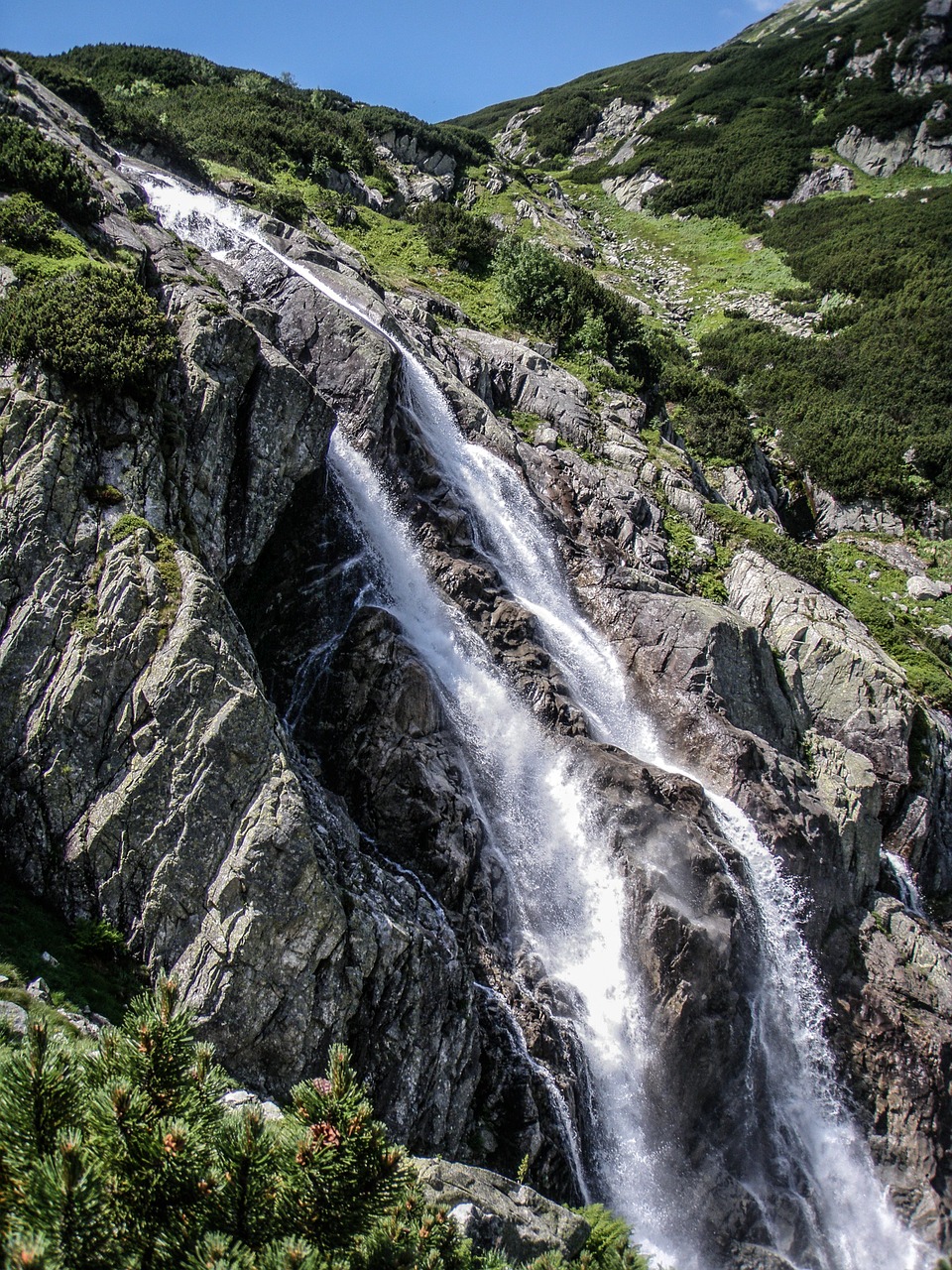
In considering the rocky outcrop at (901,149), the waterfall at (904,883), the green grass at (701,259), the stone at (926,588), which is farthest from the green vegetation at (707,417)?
the rocky outcrop at (901,149)

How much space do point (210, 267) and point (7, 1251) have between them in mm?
33014

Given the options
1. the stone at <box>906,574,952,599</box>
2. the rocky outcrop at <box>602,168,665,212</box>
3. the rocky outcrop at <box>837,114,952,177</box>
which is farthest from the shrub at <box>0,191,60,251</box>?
the rocky outcrop at <box>837,114,952,177</box>

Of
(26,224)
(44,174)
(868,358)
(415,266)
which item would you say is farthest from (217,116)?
(868,358)

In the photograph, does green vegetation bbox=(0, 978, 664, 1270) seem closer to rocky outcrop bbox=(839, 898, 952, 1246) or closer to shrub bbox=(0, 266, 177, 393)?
shrub bbox=(0, 266, 177, 393)

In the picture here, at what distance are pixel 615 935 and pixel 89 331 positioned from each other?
1991 cm

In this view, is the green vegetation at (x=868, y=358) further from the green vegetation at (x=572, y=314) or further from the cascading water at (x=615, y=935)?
the cascading water at (x=615, y=935)

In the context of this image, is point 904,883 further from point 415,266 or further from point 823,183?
point 823,183

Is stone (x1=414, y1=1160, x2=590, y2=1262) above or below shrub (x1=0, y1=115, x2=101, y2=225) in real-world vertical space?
below

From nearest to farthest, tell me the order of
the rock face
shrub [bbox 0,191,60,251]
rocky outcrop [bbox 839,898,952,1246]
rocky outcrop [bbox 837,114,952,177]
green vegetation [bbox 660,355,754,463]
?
the rock face < shrub [bbox 0,191,60,251] < rocky outcrop [bbox 839,898,952,1246] < green vegetation [bbox 660,355,754,463] < rocky outcrop [bbox 837,114,952,177]

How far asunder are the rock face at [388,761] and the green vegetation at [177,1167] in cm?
643

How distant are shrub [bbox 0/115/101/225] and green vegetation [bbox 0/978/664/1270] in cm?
2581

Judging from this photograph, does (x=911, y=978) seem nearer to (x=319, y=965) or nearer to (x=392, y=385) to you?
(x=319, y=965)

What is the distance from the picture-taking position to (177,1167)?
4270mm

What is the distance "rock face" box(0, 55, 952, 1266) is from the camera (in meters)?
12.9
